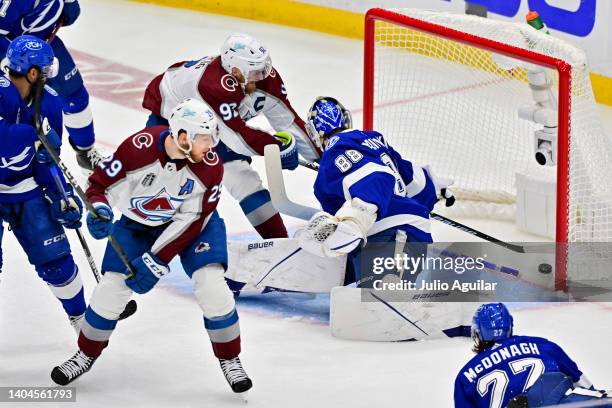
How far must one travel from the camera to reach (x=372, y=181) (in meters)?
5.03

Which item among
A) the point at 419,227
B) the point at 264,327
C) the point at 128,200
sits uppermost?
the point at 128,200

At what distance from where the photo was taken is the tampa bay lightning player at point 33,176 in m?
4.62

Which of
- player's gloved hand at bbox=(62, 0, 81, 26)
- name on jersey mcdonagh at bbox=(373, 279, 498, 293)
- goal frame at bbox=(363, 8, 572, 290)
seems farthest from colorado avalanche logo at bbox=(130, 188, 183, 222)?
player's gloved hand at bbox=(62, 0, 81, 26)

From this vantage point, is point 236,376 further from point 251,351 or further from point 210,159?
point 210,159

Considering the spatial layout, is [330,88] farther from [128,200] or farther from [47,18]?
[128,200]

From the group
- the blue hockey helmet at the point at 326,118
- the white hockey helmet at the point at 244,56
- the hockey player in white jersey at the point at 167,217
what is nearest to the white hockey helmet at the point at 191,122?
the hockey player in white jersey at the point at 167,217

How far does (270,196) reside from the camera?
5562 mm

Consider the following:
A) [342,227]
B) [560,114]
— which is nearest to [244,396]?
[342,227]

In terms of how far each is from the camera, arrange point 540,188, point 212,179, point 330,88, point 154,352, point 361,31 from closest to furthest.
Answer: point 212,179, point 154,352, point 540,188, point 330,88, point 361,31

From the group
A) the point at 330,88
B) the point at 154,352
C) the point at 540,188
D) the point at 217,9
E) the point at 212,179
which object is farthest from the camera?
the point at 217,9

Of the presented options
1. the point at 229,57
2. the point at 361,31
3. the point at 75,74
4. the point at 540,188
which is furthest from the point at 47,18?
the point at 361,31

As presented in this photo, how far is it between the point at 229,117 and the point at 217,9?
4078 millimetres

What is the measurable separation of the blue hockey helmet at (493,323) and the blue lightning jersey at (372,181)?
1.16 m

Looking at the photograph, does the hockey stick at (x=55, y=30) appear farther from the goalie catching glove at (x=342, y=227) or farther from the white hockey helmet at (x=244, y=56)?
the goalie catching glove at (x=342, y=227)
